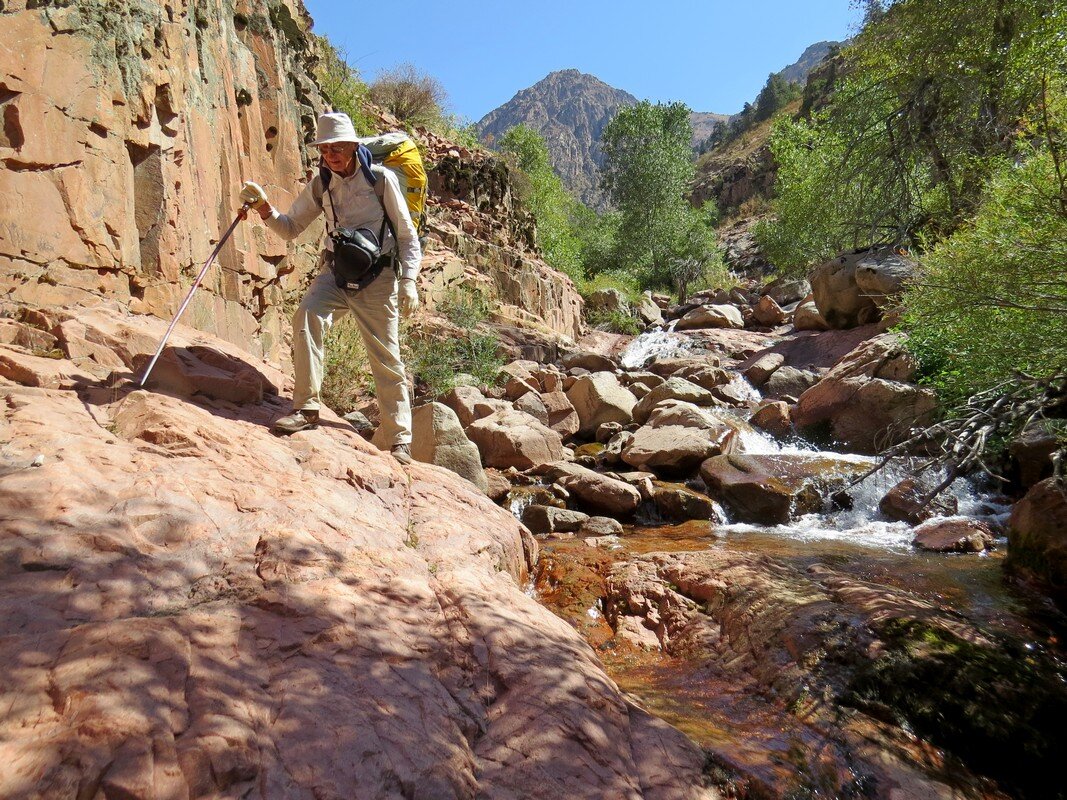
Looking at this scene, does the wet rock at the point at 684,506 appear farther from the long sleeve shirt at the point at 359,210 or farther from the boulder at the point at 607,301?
the boulder at the point at 607,301

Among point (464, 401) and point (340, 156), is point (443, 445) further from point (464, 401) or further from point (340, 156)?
point (340, 156)

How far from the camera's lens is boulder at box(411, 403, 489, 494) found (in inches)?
259

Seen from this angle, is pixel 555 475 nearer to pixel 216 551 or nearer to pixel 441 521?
pixel 441 521

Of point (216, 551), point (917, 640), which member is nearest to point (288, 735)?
point (216, 551)

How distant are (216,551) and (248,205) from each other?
2422mm

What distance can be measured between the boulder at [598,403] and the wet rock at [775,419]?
237cm

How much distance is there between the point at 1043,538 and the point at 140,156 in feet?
24.8

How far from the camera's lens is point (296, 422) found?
386cm

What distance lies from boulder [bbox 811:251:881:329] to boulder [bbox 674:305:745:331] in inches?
222

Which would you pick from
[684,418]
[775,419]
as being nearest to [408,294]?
[684,418]

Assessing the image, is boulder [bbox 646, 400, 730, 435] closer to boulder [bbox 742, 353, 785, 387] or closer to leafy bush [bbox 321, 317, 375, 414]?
boulder [bbox 742, 353, 785, 387]

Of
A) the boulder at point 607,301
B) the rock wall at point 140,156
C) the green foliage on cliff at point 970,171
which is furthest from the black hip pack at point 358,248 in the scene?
the boulder at point 607,301

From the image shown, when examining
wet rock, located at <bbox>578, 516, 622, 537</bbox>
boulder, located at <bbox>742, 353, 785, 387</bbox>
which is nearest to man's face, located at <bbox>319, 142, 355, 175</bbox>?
wet rock, located at <bbox>578, 516, 622, 537</bbox>

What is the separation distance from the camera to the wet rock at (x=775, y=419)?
1097 centimetres
